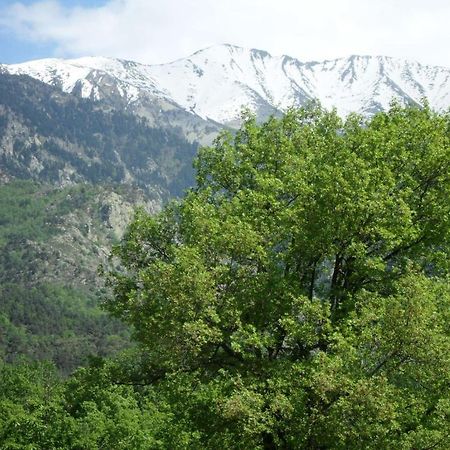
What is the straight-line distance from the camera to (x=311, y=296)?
26.8 metres

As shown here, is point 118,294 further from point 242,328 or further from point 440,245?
point 440,245

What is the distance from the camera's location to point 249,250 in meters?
24.8

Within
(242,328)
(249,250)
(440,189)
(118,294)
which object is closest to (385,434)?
(242,328)

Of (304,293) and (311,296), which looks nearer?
(304,293)

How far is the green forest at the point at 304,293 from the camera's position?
21953mm

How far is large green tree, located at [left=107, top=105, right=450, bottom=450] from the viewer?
861 inches

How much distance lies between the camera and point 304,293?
26.2 meters

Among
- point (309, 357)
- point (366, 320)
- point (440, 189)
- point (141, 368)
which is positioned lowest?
point (141, 368)

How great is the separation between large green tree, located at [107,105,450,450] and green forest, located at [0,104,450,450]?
0.25 ft

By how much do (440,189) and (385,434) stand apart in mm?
11190

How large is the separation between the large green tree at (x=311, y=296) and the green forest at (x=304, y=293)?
0.25 feet

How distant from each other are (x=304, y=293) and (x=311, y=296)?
741mm

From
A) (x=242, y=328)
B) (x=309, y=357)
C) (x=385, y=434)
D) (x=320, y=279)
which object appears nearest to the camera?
(x=385, y=434)

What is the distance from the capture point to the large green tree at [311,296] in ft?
71.8
